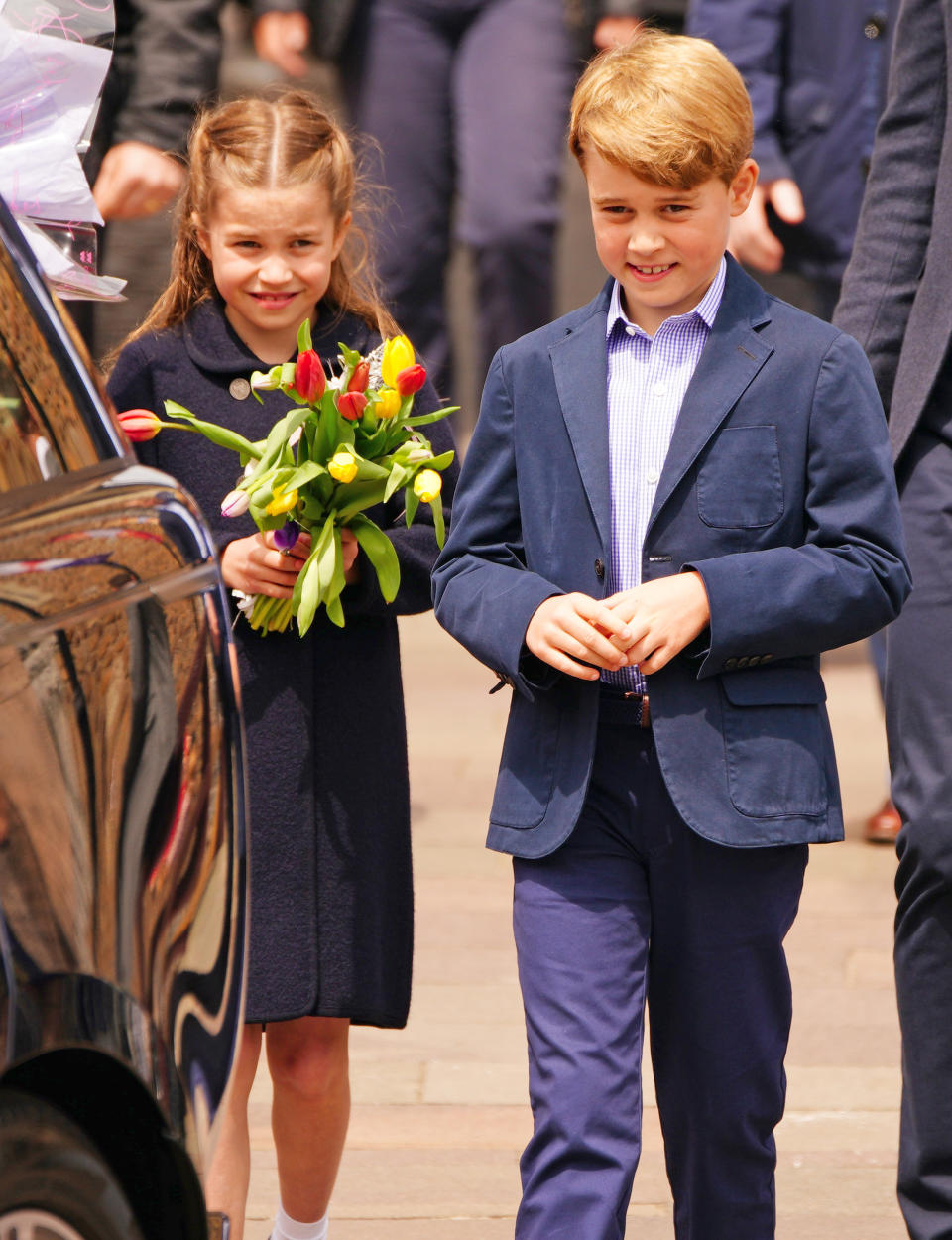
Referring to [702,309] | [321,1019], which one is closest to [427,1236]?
[321,1019]

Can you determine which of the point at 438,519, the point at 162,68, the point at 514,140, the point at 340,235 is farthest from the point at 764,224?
the point at 438,519

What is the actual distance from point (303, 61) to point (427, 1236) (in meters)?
4.43

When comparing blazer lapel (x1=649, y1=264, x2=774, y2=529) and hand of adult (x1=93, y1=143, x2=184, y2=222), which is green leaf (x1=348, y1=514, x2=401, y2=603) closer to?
blazer lapel (x1=649, y1=264, x2=774, y2=529)

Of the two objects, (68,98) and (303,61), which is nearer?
(68,98)

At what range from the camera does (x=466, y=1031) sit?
463cm

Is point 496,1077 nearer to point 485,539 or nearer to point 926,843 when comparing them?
point 926,843

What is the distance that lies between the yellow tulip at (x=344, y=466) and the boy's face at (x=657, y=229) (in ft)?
1.49

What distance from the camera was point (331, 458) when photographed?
3.09 metres

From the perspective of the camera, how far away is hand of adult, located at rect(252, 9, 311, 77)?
A: 6.80m

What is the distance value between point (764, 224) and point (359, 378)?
320 cm

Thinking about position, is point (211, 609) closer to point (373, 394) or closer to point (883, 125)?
point (373, 394)

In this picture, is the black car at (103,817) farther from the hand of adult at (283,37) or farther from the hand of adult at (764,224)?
the hand of adult at (283,37)

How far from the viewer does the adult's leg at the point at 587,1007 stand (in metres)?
2.78

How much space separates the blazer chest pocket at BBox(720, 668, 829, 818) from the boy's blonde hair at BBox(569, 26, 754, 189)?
2.21 ft
